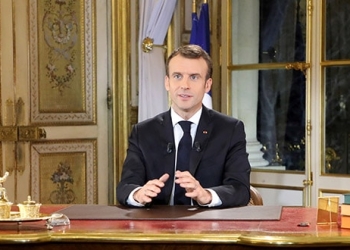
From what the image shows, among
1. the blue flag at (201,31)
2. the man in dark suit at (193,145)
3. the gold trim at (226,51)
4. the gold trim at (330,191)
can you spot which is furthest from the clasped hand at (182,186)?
the gold trim at (226,51)

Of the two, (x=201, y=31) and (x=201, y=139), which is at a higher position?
(x=201, y=31)

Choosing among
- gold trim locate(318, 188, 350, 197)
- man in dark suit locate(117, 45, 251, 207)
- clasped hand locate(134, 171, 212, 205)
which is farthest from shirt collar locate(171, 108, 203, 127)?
gold trim locate(318, 188, 350, 197)

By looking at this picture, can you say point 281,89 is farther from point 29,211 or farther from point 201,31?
point 29,211

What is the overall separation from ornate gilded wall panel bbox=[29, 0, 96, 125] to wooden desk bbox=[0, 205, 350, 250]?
3457 millimetres

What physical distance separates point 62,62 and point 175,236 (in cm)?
Answer: 396

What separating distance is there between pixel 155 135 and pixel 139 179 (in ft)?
0.70

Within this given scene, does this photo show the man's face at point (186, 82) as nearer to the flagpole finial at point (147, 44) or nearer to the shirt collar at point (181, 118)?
the shirt collar at point (181, 118)

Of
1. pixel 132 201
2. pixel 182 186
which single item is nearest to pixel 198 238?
pixel 182 186

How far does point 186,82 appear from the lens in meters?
3.60

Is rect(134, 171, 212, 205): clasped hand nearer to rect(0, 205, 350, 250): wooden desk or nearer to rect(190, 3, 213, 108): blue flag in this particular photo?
rect(0, 205, 350, 250): wooden desk

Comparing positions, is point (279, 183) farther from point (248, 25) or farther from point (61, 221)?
point (61, 221)

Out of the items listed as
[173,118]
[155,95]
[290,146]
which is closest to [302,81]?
[290,146]

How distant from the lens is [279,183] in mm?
6426

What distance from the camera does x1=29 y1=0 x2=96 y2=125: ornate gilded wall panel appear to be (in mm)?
6332
